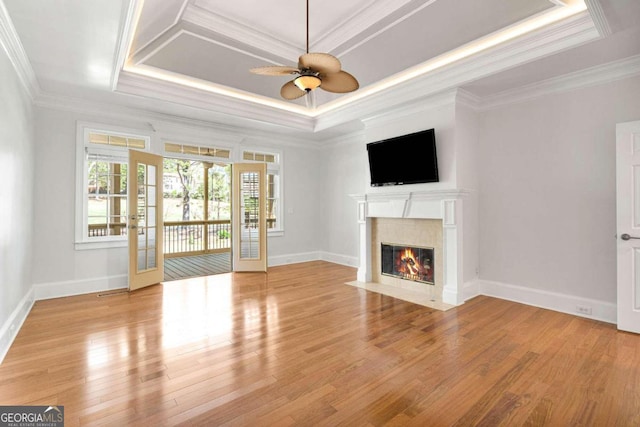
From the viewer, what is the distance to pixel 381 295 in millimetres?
4617

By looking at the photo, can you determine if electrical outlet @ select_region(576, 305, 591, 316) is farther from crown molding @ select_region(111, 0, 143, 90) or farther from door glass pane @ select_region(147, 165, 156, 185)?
door glass pane @ select_region(147, 165, 156, 185)

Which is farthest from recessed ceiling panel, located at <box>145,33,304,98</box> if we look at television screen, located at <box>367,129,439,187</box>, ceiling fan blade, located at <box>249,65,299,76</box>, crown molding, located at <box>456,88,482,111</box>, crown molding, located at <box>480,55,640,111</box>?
crown molding, located at <box>480,55,640,111</box>

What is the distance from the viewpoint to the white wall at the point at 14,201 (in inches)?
112

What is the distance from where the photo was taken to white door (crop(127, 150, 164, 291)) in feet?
16.3

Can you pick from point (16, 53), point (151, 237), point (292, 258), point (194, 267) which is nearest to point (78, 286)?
point (151, 237)

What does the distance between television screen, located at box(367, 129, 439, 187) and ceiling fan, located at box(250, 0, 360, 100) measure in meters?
1.81

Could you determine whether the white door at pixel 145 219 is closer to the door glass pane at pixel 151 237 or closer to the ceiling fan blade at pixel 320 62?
the door glass pane at pixel 151 237

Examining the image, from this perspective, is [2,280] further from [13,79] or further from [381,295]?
[381,295]

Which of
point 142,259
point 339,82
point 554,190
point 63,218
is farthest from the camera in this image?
point 142,259

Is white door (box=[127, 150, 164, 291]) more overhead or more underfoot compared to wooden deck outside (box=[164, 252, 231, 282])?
more overhead

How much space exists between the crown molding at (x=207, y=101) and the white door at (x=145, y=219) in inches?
41.3

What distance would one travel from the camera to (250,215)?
650cm

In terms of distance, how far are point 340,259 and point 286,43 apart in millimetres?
4563

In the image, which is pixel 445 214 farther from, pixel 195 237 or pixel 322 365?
pixel 195 237
